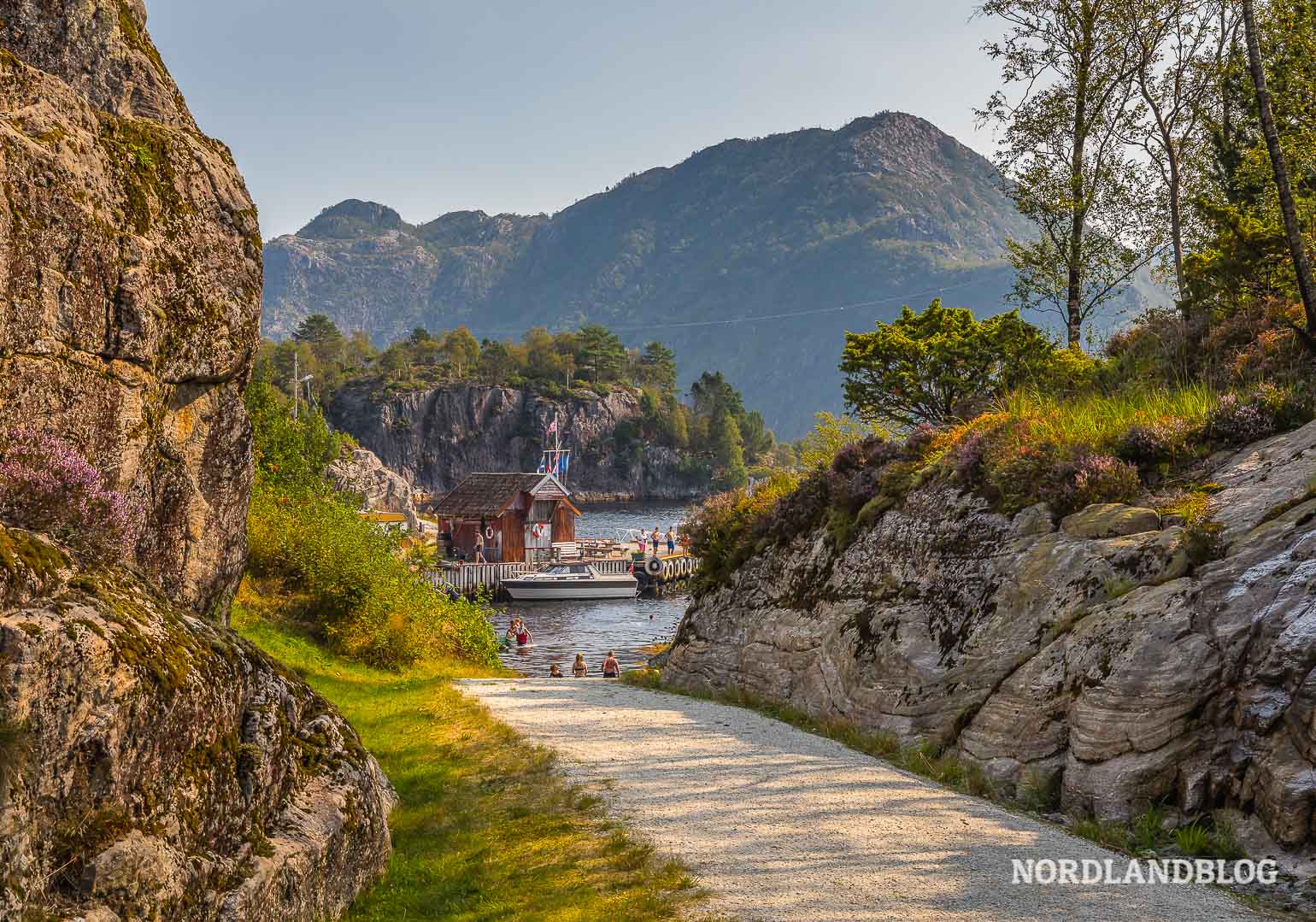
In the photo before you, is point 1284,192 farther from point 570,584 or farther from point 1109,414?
point 570,584

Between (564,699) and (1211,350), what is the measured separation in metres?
13.5

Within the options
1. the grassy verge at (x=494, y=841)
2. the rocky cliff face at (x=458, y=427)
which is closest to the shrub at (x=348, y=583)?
the grassy verge at (x=494, y=841)

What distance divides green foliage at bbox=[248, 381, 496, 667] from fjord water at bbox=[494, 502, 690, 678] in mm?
9525

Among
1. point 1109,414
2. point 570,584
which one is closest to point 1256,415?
point 1109,414

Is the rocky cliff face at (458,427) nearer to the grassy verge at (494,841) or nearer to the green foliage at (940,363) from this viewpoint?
the green foliage at (940,363)

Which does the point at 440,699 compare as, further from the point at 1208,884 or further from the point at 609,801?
the point at 1208,884

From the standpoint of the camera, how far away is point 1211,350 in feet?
A: 55.0

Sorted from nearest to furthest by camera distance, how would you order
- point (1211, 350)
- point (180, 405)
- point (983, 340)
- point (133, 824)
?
point (133, 824), point (180, 405), point (1211, 350), point (983, 340)

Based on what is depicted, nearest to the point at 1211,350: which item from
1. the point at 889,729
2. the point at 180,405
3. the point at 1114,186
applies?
the point at 889,729

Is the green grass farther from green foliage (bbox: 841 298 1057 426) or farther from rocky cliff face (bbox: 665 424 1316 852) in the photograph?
green foliage (bbox: 841 298 1057 426)

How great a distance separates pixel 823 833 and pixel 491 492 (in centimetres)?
6236

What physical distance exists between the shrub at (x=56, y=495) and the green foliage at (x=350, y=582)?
18.3 metres

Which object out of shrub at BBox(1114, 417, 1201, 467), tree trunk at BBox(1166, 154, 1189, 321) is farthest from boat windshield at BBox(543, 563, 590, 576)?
shrub at BBox(1114, 417, 1201, 467)

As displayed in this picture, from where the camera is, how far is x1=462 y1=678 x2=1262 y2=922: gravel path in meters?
7.37
